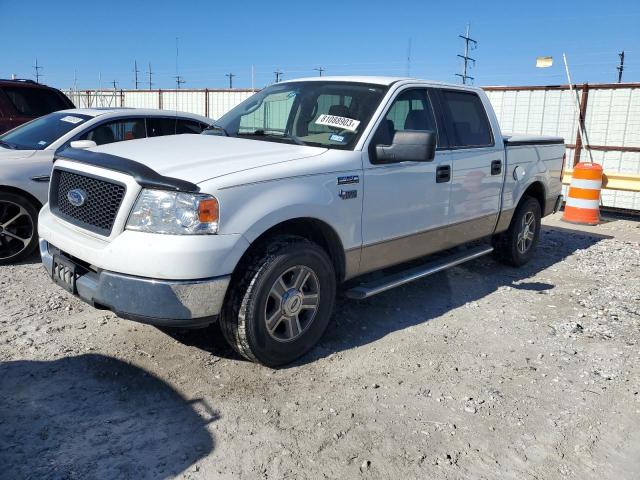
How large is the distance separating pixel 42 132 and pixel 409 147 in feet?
14.6

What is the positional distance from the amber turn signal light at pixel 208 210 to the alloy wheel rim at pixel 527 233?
432 centimetres

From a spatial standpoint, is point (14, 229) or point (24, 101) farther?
point (24, 101)

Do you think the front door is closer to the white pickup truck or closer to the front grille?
the white pickup truck

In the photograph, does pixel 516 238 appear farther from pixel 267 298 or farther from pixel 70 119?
pixel 70 119

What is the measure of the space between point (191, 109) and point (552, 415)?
59.1 ft

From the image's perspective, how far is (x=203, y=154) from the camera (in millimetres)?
3680

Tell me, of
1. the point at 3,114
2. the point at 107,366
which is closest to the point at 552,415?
Answer: the point at 107,366

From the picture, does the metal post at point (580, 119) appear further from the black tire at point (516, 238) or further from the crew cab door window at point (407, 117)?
the crew cab door window at point (407, 117)

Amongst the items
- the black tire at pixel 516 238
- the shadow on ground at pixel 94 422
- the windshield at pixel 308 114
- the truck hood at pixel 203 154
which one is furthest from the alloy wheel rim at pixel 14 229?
the black tire at pixel 516 238

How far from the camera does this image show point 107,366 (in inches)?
144

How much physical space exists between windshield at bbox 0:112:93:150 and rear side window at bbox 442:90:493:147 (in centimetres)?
398

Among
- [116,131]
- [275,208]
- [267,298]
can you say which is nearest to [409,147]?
[275,208]

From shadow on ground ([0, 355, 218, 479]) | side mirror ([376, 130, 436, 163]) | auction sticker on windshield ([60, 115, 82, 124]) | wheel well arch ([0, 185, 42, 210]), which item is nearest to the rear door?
side mirror ([376, 130, 436, 163])

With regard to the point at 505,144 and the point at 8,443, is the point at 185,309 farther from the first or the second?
the point at 505,144
